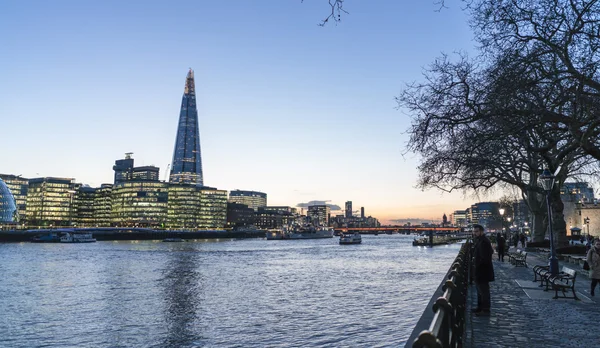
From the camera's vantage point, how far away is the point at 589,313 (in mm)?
13109

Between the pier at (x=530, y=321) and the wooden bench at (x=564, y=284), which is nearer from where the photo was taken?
the pier at (x=530, y=321)

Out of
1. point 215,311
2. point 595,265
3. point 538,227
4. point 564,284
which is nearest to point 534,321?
point 564,284

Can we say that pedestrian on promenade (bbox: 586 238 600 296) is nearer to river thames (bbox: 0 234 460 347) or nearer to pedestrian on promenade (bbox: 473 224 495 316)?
pedestrian on promenade (bbox: 473 224 495 316)

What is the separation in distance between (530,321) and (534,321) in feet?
0.33

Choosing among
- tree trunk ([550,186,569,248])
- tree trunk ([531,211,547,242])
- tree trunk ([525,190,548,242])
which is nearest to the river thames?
tree trunk ([550,186,569,248])

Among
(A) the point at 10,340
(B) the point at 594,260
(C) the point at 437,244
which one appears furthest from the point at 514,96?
(C) the point at 437,244

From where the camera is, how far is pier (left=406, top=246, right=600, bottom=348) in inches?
392

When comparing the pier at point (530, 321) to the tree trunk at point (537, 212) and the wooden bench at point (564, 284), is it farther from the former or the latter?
the tree trunk at point (537, 212)

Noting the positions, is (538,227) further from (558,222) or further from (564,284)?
(564,284)

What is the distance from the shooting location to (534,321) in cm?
1204

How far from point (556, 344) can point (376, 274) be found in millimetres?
32489

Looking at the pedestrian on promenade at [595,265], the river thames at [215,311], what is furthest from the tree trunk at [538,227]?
the pedestrian on promenade at [595,265]

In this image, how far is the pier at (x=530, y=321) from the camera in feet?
32.7

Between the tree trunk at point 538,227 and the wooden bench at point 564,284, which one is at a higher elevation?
the tree trunk at point 538,227
